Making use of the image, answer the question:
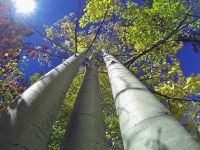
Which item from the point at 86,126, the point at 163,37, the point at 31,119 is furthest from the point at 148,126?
the point at 163,37

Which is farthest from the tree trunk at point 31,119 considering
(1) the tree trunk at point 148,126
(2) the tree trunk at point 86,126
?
(1) the tree trunk at point 148,126

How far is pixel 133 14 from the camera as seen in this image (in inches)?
294

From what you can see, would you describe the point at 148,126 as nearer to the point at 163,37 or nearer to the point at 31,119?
the point at 31,119

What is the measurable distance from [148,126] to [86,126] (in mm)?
1411

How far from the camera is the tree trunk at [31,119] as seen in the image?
1.69 m

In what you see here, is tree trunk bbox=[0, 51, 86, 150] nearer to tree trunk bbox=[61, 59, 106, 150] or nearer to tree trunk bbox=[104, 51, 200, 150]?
tree trunk bbox=[61, 59, 106, 150]

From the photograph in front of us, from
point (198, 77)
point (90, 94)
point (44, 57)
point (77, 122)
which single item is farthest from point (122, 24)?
point (77, 122)

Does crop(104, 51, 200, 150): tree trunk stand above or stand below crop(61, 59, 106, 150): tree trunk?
above

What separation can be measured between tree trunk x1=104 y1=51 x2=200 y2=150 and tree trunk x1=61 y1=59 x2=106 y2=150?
0.63 metres

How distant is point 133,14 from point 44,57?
15.3ft

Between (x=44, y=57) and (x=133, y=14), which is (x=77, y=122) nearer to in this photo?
(x=133, y=14)

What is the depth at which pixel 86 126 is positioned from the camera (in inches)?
112

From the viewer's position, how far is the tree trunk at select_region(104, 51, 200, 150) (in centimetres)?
128

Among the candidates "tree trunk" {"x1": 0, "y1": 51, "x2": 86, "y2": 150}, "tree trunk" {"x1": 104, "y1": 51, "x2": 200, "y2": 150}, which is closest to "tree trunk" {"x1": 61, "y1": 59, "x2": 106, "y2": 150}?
"tree trunk" {"x1": 0, "y1": 51, "x2": 86, "y2": 150}
